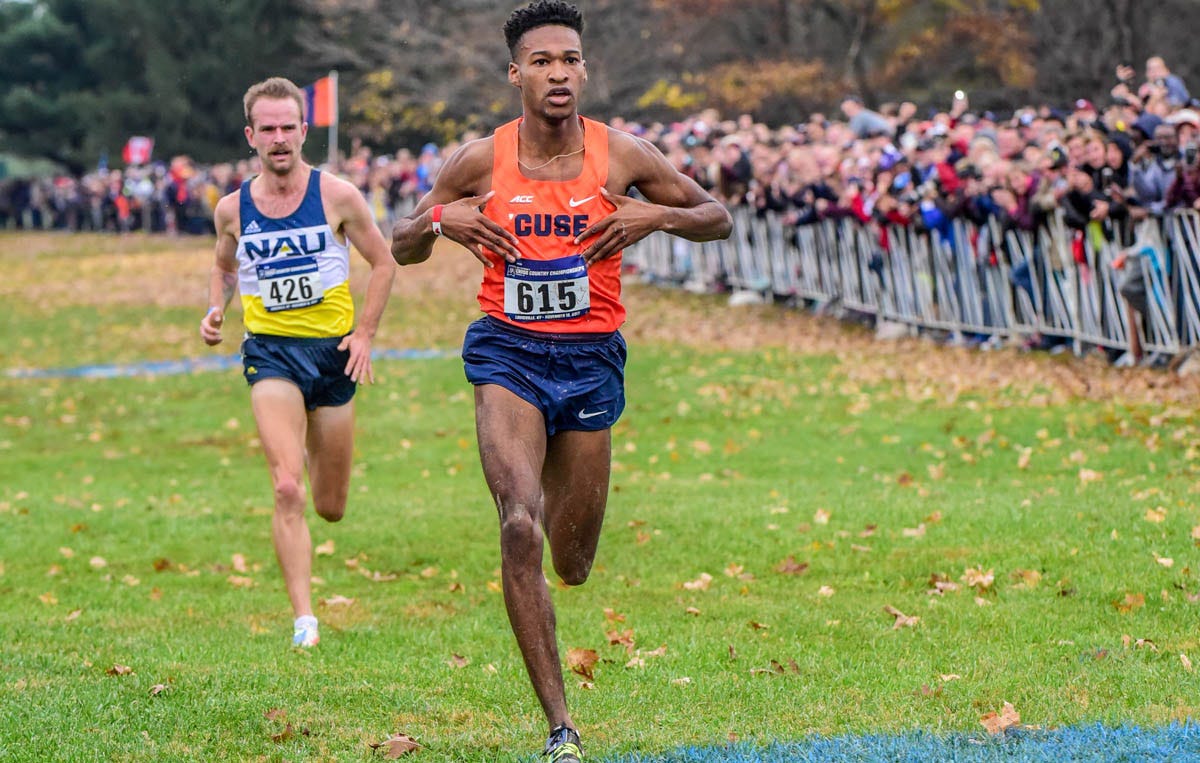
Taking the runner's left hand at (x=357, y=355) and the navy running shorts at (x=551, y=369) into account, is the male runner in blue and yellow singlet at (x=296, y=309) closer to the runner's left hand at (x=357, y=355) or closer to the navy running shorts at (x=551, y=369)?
the runner's left hand at (x=357, y=355)

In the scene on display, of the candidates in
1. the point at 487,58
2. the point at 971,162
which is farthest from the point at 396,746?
the point at 487,58

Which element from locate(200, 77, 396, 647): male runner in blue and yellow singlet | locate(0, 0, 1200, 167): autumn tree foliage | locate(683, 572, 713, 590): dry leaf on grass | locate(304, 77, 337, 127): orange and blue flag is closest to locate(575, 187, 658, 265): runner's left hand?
locate(200, 77, 396, 647): male runner in blue and yellow singlet

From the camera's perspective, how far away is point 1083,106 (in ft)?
54.2

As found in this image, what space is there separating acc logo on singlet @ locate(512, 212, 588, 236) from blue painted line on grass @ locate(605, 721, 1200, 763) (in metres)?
1.78

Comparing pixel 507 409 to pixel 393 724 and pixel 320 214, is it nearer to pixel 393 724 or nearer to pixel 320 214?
pixel 393 724

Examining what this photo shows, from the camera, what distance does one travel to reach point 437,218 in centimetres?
574

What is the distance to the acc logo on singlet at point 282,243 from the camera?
8.02 metres

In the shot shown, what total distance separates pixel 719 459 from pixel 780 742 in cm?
820

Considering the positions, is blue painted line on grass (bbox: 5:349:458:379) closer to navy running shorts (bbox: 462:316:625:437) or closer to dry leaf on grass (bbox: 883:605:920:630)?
dry leaf on grass (bbox: 883:605:920:630)

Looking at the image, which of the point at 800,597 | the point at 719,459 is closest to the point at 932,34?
the point at 719,459

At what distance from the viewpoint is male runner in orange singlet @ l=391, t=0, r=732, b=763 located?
5660 millimetres

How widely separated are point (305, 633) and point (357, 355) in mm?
1335

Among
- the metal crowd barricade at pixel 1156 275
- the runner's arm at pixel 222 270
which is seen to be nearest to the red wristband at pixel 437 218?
the runner's arm at pixel 222 270

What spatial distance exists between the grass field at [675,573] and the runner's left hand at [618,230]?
167cm
